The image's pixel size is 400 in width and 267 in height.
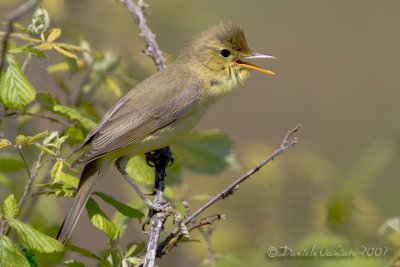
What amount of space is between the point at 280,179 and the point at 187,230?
4.54 feet

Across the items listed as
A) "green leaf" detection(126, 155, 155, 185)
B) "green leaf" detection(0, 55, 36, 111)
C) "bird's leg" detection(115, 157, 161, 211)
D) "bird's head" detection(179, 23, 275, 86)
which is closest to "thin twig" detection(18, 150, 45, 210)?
"green leaf" detection(0, 55, 36, 111)

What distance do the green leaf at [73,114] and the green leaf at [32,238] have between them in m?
0.64

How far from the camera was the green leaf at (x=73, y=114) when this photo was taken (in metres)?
3.23

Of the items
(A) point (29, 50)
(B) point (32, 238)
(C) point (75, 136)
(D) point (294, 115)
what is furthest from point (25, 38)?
(D) point (294, 115)

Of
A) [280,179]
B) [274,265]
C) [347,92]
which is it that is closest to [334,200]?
[274,265]

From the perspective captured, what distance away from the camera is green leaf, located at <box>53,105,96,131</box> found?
3.23 m

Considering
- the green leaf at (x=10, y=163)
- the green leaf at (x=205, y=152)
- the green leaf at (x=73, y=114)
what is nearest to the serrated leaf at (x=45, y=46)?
the green leaf at (x=73, y=114)

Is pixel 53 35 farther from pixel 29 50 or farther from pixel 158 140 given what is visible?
pixel 158 140

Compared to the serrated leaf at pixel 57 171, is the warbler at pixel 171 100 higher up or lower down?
higher up

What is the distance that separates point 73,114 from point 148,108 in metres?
0.81

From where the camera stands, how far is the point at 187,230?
291 centimetres

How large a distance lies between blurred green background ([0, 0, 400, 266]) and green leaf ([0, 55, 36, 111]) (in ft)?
2.45

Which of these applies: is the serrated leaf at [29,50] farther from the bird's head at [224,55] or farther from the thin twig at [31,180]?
the bird's head at [224,55]

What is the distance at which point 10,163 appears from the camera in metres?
3.32
